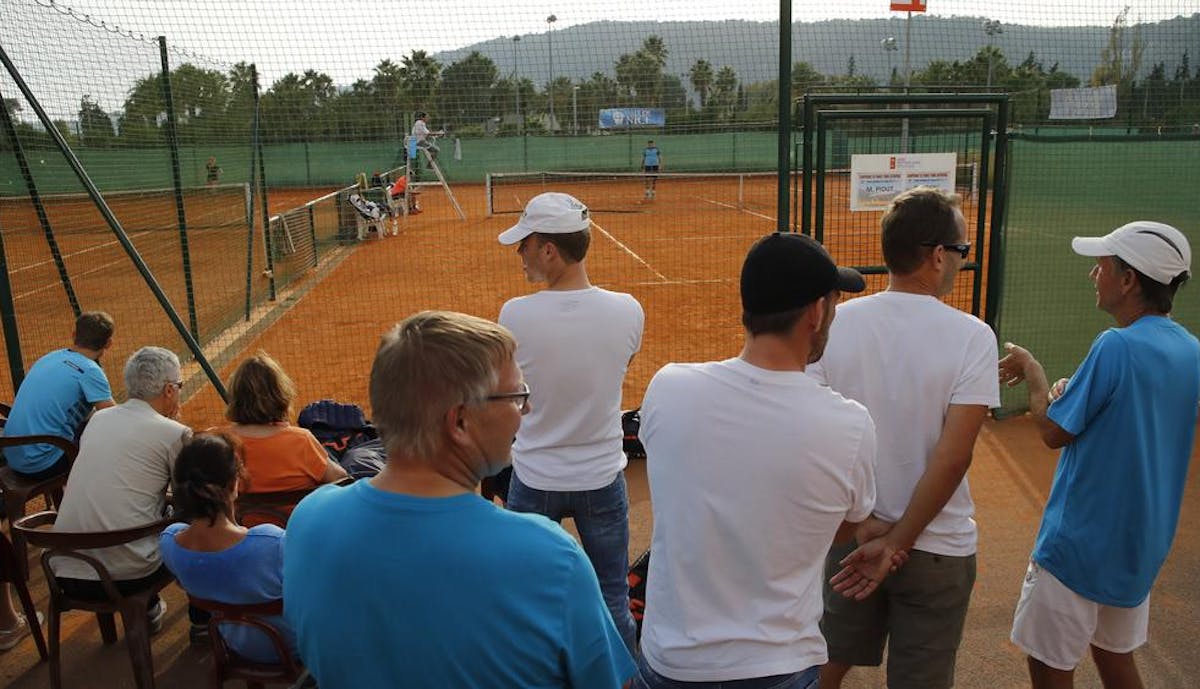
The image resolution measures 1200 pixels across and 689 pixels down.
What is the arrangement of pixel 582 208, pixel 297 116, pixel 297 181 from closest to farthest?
pixel 582 208 < pixel 297 116 < pixel 297 181

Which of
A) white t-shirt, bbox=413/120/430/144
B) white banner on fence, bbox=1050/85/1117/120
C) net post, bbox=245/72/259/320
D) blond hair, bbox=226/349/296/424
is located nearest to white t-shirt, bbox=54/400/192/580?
blond hair, bbox=226/349/296/424

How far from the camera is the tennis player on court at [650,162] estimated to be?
24828 mm

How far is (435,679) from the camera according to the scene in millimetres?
1468

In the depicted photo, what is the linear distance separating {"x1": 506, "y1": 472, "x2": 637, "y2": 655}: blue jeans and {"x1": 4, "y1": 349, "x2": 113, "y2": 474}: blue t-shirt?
8.95 feet

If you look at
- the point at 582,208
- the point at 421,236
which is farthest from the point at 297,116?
the point at 421,236

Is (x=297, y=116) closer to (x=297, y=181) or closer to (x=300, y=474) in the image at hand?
(x=300, y=474)

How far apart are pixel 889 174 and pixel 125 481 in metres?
5.00

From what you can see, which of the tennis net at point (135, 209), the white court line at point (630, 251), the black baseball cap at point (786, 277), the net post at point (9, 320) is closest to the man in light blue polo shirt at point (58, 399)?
the net post at point (9, 320)

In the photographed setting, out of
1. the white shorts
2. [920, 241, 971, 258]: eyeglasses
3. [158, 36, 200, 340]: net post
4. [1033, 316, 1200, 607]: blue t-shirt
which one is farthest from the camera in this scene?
[158, 36, 200, 340]: net post

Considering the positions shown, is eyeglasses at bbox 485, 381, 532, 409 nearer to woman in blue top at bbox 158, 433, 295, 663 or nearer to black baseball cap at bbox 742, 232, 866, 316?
black baseball cap at bbox 742, 232, 866, 316

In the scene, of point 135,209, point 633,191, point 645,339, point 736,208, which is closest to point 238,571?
point 135,209

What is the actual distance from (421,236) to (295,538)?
18795mm

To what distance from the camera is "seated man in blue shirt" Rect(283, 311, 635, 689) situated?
4.69ft

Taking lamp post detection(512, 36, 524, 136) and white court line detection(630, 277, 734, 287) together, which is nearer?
lamp post detection(512, 36, 524, 136)
